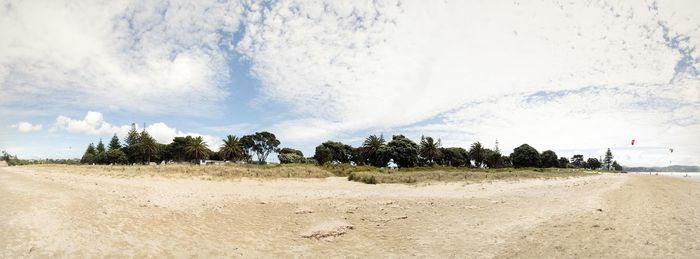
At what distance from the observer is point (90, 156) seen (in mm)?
113500

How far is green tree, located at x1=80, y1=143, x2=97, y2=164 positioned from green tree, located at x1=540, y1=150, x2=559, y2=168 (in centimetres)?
14992

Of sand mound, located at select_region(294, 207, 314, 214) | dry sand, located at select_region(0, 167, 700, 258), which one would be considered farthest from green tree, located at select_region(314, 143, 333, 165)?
sand mound, located at select_region(294, 207, 314, 214)

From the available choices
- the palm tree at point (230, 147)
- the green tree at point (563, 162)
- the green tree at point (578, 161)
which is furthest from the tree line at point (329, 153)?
the green tree at point (578, 161)

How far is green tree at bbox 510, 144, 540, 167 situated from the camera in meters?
122

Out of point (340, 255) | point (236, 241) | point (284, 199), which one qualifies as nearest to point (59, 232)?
point (236, 241)

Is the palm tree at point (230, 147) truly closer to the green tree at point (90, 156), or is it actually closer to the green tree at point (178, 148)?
the green tree at point (178, 148)

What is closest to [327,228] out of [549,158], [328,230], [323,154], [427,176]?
[328,230]

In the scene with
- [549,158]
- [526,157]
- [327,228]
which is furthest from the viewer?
[549,158]

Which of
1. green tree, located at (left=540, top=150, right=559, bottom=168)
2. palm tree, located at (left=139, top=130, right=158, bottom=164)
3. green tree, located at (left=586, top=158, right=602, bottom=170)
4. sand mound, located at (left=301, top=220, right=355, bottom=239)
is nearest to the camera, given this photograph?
sand mound, located at (left=301, top=220, right=355, bottom=239)

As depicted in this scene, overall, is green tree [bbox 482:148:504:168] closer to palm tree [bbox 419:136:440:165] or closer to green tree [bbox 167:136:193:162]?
palm tree [bbox 419:136:440:165]

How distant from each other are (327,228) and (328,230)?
255 millimetres

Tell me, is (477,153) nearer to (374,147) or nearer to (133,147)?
(374,147)

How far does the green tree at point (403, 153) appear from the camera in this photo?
3459 inches

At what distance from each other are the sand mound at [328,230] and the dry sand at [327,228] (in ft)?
0.13
